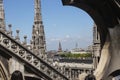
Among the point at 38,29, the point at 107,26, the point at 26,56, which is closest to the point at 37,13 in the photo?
the point at 38,29

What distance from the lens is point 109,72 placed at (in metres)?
6.84

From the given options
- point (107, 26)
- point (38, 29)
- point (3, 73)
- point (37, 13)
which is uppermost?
point (37, 13)

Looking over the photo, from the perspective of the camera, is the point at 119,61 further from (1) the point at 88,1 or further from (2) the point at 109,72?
(1) the point at 88,1

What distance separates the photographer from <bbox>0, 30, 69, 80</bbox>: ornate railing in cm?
1898

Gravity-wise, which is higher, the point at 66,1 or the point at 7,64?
the point at 66,1

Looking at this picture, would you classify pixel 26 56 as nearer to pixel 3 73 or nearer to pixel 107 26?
pixel 3 73

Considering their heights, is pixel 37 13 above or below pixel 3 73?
above

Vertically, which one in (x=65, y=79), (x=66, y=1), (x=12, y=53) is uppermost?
(x=66, y=1)

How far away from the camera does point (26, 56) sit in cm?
1956

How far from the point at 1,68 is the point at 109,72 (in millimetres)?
12621

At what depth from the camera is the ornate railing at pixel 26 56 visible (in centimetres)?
1898

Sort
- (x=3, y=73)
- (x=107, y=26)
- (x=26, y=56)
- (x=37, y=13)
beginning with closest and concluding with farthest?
(x=107, y=26) < (x=3, y=73) < (x=26, y=56) < (x=37, y=13)

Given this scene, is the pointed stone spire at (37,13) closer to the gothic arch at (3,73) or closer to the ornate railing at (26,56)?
the ornate railing at (26,56)

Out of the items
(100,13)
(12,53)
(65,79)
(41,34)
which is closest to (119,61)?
(100,13)
